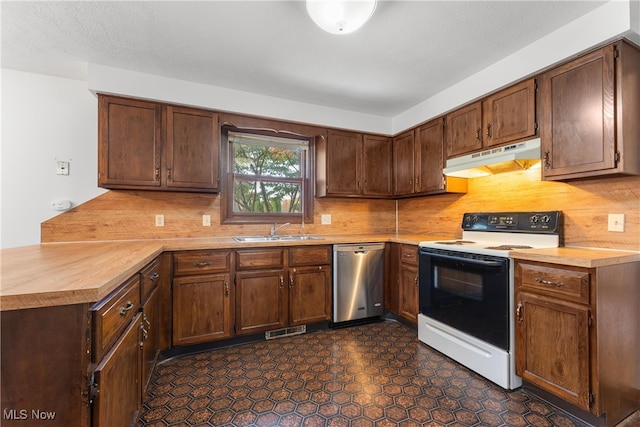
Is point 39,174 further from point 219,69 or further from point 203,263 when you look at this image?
point 219,69

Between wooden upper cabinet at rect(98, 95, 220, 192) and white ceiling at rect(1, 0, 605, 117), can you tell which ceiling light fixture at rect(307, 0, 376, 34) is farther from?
wooden upper cabinet at rect(98, 95, 220, 192)

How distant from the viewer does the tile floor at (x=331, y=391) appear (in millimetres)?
1549

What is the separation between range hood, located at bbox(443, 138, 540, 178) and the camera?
2.01 m

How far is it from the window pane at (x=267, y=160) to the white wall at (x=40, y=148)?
1.27 metres

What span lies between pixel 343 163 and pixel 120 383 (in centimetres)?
268

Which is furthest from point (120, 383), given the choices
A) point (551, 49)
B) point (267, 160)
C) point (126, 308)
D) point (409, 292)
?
point (551, 49)

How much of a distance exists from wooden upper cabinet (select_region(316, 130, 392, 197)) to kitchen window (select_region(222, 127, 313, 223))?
24 centimetres

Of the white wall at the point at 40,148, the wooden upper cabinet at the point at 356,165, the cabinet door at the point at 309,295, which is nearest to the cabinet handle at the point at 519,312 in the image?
the cabinet door at the point at 309,295

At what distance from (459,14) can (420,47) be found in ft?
1.16

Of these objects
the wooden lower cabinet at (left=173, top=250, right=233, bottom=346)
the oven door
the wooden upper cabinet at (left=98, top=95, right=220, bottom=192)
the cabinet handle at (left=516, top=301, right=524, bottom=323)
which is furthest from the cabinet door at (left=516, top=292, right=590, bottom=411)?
the wooden upper cabinet at (left=98, top=95, right=220, bottom=192)

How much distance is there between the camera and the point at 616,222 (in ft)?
5.95

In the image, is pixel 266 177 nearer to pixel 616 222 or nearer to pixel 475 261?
pixel 475 261

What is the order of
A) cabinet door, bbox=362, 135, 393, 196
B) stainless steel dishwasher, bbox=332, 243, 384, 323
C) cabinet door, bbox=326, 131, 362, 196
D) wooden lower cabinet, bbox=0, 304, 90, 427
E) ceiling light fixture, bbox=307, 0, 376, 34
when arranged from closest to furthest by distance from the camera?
wooden lower cabinet, bbox=0, 304, 90, 427 < ceiling light fixture, bbox=307, 0, 376, 34 < stainless steel dishwasher, bbox=332, 243, 384, 323 < cabinet door, bbox=326, 131, 362, 196 < cabinet door, bbox=362, 135, 393, 196

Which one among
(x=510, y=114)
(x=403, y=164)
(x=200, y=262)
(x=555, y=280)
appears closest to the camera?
(x=555, y=280)
